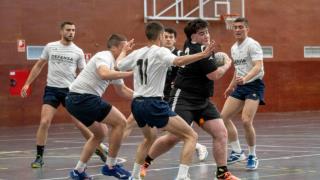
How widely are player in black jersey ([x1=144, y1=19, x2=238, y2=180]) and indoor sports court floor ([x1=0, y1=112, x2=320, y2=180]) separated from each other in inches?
33.0

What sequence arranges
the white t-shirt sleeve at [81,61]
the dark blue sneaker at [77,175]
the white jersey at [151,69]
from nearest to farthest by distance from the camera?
the white jersey at [151,69] < the dark blue sneaker at [77,175] < the white t-shirt sleeve at [81,61]

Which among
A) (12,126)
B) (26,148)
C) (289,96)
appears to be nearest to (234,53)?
(26,148)

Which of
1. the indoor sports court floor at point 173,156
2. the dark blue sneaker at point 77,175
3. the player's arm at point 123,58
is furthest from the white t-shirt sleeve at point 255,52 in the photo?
the dark blue sneaker at point 77,175

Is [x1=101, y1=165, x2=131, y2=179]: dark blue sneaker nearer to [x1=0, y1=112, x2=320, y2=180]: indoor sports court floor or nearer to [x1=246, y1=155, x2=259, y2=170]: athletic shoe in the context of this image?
[x1=0, y1=112, x2=320, y2=180]: indoor sports court floor

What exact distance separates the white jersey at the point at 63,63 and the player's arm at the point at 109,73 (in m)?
2.93

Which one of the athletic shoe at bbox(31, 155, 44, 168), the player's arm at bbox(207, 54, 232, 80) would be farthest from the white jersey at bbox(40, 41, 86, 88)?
the player's arm at bbox(207, 54, 232, 80)

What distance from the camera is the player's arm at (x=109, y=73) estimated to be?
9.86m

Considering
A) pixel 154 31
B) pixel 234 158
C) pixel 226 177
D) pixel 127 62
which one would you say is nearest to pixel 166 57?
pixel 154 31

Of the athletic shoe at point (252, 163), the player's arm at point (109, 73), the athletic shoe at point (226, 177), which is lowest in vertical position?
the athletic shoe at point (252, 163)

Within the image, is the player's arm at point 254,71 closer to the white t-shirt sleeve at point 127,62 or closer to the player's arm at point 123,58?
the player's arm at point 123,58

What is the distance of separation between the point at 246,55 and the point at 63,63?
3.11 meters

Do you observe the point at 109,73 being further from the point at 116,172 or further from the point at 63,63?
the point at 63,63

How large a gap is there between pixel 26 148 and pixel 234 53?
5959 mm

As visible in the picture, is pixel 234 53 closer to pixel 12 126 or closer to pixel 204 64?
pixel 204 64
